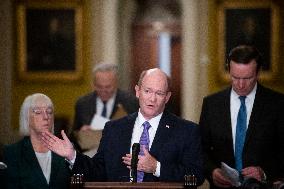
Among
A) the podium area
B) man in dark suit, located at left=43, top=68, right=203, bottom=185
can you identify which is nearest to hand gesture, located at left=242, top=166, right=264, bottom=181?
man in dark suit, located at left=43, top=68, right=203, bottom=185

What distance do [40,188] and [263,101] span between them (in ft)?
4.68

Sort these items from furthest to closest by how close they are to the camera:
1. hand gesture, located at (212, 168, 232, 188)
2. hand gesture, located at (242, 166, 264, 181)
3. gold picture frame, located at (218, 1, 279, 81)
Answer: gold picture frame, located at (218, 1, 279, 81) < hand gesture, located at (212, 168, 232, 188) < hand gesture, located at (242, 166, 264, 181)

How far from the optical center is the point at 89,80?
34.4 ft

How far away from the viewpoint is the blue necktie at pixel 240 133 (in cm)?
351

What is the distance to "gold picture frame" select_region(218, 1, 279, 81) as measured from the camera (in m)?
10.4

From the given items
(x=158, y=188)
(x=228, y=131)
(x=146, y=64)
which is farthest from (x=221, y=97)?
(x=146, y=64)

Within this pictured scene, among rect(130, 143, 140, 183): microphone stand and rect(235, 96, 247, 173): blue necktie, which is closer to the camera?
rect(130, 143, 140, 183): microphone stand

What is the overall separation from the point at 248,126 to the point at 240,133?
7 cm

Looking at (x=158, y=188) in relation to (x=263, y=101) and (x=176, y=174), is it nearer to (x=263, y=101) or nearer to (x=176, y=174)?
(x=176, y=174)

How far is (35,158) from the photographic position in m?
3.56

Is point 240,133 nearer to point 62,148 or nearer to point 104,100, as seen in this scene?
point 62,148

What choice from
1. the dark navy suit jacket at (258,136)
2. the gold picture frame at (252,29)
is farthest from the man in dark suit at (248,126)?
the gold picture frame at (252,29)

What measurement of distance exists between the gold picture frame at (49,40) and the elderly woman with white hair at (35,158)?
269 inches

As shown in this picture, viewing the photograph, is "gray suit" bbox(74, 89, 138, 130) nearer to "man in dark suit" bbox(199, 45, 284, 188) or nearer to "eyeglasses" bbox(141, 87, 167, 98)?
"man in dark suit" bbox(199, 45, 284, 188)
